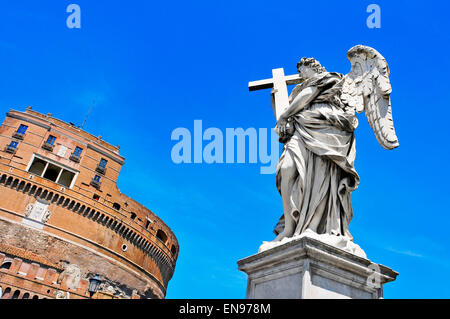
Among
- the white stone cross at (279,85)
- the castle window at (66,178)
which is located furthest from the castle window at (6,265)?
the white stone cross at (279,85)

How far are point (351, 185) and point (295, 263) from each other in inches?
42.6

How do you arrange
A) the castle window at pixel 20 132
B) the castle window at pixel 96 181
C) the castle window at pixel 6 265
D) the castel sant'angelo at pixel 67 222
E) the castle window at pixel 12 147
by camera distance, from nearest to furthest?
the castle window at pixel 6 265 → the castel sant'angelo at pixel 67 222 → the castle window at pixel 12 147 → the castle window at pixel 20 132 → the castle window at pixel 96 181

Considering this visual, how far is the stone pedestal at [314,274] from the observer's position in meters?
2.81

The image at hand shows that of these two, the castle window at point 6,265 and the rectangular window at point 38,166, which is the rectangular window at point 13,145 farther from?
the castle window at point 6,265

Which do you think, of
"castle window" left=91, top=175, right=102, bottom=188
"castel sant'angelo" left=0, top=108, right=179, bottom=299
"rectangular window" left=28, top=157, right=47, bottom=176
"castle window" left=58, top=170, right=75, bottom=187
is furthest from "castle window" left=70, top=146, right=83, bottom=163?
"rectangular window" left=28, top=157, right=47, bottom=176

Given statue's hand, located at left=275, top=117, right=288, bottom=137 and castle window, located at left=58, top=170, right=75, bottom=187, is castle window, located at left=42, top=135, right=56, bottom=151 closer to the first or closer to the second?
castle window, located at left=58, top=170, right=75, bottom=187

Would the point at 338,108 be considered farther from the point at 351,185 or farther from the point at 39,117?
the point at 39,117

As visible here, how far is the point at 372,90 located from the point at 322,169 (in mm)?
1180

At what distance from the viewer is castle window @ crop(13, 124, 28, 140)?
38.8m

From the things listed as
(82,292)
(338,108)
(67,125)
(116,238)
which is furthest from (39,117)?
(338,108)

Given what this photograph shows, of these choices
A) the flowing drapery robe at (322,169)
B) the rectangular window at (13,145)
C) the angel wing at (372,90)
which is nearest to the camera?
the flowing drapery robe at (322,169)

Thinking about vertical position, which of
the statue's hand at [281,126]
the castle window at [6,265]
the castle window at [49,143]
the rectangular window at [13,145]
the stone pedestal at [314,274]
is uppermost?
the castle window at [49,143]

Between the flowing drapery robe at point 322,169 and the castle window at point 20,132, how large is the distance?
4177cm

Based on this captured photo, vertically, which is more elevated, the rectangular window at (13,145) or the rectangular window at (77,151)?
the rectangular window at (77,151)
